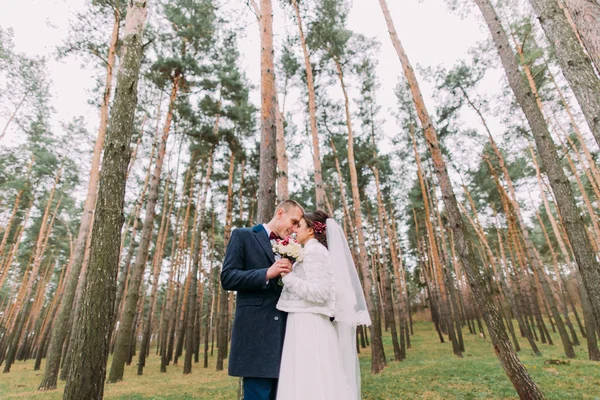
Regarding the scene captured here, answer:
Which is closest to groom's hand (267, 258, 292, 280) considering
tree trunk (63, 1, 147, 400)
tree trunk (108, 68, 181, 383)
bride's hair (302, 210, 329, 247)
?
bride's hair (302, 210, 329, 247)

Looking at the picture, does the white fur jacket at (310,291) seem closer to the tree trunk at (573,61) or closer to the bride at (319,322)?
the bride at (319,322)

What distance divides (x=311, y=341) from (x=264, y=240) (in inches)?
35.3

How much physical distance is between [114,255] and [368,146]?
13.5 meters

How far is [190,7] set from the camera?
1254 cm

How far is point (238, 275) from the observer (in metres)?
2.33

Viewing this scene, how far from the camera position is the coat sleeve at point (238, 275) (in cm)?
229

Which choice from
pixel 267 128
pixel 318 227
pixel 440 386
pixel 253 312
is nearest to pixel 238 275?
pixel 253 312

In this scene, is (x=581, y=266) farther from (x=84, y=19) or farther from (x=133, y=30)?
(x=84, y=19)

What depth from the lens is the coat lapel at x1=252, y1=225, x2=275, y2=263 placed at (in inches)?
102

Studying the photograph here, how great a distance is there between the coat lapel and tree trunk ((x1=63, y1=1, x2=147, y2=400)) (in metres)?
1.69

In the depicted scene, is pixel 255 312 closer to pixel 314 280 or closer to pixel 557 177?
pixel 314 280

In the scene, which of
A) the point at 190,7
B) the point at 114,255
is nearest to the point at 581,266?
the point at 114,255

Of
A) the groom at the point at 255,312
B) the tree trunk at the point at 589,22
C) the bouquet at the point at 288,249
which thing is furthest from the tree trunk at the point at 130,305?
the tree trunk at the point at 589,22

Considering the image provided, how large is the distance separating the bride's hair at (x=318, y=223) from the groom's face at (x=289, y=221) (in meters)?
0.16
